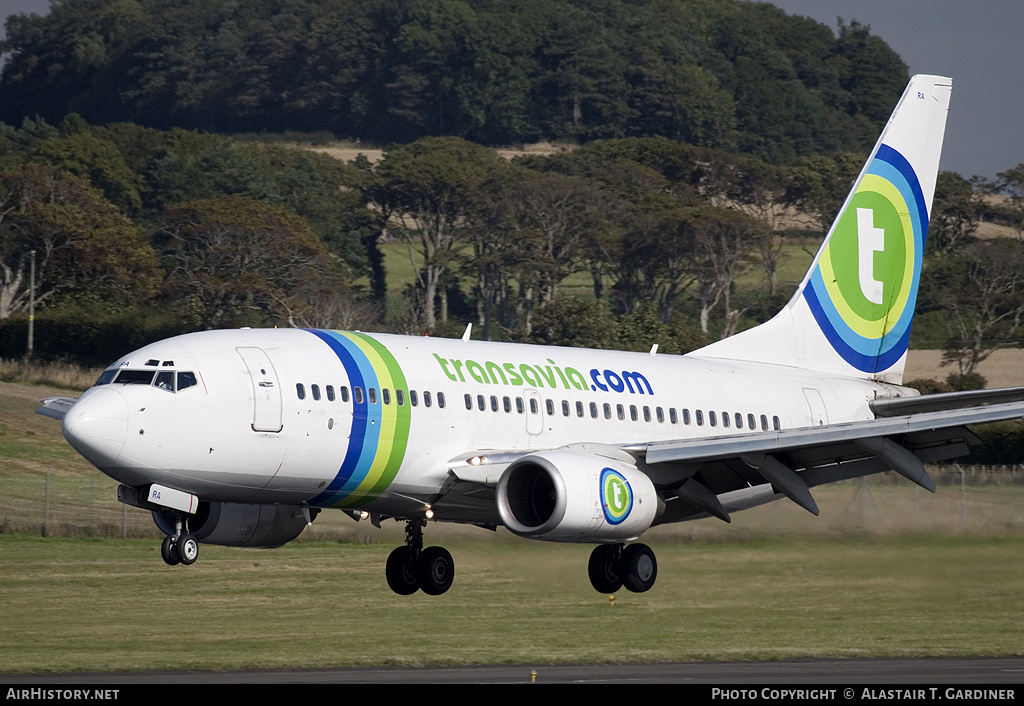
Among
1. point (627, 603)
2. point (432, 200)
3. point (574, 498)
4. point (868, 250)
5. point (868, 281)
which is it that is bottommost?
point (627, 603)

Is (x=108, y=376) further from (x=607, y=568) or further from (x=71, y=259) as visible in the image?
(x=71, y=259)

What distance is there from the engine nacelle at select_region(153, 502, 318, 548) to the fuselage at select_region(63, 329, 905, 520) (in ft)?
5.43

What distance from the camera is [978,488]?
39.8 meters

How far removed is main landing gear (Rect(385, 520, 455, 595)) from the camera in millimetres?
32312

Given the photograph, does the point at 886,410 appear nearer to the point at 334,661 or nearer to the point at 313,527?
the point at 334,661

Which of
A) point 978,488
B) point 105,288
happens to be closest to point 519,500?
point 978,488

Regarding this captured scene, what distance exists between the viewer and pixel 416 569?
3244cm

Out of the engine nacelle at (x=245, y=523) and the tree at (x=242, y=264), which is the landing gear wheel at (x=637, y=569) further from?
the tree at (x=242, y=264)

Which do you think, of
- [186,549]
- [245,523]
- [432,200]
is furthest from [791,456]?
[432,200]

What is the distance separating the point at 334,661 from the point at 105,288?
60151mm

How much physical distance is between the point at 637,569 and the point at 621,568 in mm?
319

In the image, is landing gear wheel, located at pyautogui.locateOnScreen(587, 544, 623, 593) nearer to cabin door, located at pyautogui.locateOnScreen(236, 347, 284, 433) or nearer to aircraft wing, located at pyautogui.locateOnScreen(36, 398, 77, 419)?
cabin door, located at pyautogui.locateOnScreen(236, 347, 284, 433)
